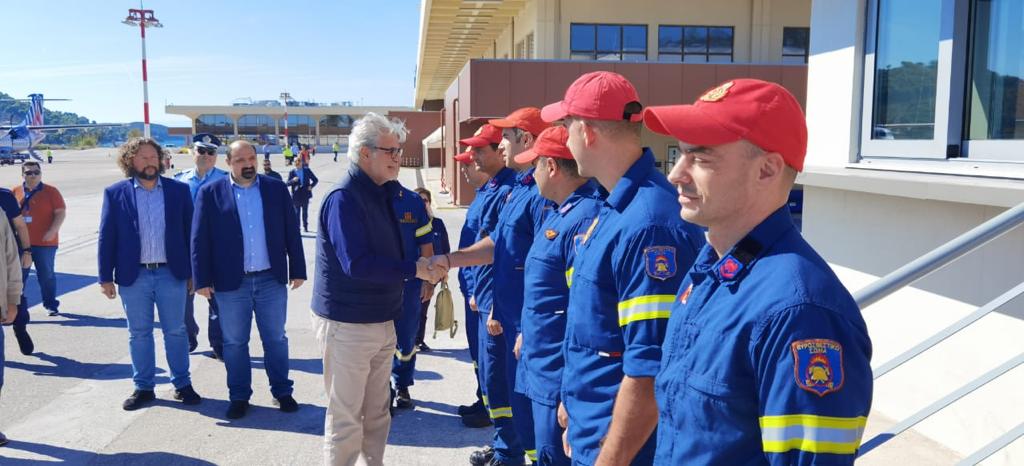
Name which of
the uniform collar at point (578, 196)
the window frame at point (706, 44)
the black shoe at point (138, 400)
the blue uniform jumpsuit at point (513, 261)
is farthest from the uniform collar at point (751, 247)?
the window frame at point (706, 44)

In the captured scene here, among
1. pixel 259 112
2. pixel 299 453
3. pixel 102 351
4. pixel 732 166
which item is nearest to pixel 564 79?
pixel 102 351

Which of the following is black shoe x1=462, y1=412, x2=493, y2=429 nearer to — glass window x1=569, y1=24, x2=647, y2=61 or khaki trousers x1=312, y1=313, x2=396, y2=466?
khaki trousers x1=312, y1=313, x2=396, y2=466

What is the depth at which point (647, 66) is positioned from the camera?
17.9m

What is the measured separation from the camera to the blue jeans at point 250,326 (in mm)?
5484

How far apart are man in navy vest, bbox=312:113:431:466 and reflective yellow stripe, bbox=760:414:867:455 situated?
2.87 m

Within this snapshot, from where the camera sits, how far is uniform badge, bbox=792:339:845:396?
136 centimetres

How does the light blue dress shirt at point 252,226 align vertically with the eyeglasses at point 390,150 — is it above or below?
below

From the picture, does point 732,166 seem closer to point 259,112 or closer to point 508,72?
point 508,72

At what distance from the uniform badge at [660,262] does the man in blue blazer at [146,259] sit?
4.61m

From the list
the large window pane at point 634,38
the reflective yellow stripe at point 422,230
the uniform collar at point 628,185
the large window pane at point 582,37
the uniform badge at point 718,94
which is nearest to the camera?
the uniform badge at point 718,94

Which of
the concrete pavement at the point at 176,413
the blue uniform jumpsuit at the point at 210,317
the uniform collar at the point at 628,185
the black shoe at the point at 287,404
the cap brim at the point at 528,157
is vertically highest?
the cap brim at the point at 528,157

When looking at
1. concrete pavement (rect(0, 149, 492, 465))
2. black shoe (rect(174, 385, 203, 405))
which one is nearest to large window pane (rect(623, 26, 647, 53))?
concrete pavement (rect(0, 149, 492, 465))

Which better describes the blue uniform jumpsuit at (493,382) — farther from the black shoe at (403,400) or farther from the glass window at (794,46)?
the glass window at (794,46)

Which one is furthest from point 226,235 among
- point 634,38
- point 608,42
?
point 634,38
